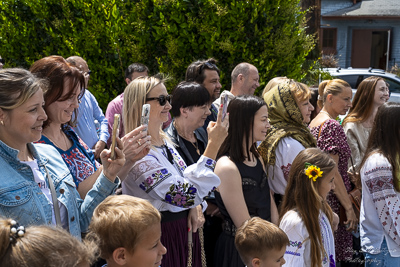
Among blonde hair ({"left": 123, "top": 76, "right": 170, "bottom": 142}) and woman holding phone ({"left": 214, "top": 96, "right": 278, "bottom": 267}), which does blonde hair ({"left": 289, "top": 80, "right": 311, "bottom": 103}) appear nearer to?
woman holding phone ({"left": 214, "top": 96, "right": 278, "bottom": 267})

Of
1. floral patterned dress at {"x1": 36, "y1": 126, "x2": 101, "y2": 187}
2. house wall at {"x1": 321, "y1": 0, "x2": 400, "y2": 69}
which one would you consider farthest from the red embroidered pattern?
house wall at {"x1": 321, "y1": 0, "x2": 400, "y2": 69}

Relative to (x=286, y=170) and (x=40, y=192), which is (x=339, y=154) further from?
(x=40, y=192)

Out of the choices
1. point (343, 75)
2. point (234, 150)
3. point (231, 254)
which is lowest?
point (343, 75)

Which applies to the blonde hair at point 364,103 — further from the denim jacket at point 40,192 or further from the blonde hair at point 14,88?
the blonde hair at point 14,88

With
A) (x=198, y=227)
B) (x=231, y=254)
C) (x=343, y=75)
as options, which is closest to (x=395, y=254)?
(x=231, y=254)

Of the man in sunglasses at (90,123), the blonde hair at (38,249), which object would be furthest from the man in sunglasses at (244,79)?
the blonde hair at (38,249)

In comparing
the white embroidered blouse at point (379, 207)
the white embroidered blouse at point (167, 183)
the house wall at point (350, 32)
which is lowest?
the house wall at point (350, 32)

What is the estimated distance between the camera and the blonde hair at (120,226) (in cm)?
228

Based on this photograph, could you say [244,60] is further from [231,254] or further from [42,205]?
[42,205]

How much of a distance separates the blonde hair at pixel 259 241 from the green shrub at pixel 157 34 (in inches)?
137

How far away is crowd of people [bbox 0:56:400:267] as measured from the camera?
7.53 feet

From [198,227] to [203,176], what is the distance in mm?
481

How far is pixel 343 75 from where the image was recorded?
1404cm

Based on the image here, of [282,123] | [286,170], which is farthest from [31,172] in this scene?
[282,123]
